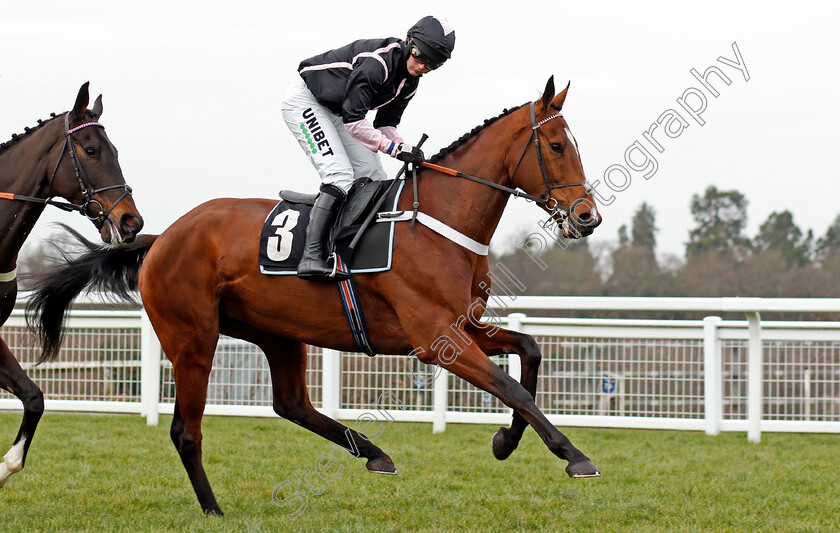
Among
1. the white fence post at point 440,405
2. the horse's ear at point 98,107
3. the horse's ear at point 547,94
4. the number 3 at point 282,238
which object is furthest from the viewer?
the white fence post at point 440,405

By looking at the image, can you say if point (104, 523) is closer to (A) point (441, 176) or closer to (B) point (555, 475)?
(A) point (441, 176)

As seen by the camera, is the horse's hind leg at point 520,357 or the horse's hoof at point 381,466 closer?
the horse's hind leg at point 520,357

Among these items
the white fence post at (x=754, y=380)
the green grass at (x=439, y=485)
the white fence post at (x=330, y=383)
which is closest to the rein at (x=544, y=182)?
the green grass at (x=439, y=485)

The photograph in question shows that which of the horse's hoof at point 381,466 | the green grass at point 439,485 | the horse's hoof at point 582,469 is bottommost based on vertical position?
the green grass at point 439,485

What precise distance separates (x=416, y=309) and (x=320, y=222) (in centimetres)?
65

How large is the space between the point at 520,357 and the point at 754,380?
373 centimetres

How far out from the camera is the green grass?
14.6 ft

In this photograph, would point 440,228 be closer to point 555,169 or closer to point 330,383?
point 555,169

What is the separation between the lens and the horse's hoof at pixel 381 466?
189 inches

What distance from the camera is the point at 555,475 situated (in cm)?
589

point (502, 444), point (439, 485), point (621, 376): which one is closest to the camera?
point (502, 444)

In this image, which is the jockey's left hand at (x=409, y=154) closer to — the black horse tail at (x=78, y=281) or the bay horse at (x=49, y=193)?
the bay horse at (x=49, y=193)

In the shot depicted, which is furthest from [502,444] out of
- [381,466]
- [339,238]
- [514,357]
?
[514,357]

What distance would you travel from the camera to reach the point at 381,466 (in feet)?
15.8
